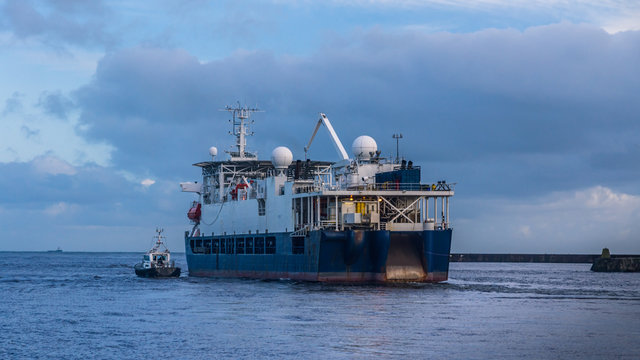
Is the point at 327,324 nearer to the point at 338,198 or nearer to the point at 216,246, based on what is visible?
the point at 338,198

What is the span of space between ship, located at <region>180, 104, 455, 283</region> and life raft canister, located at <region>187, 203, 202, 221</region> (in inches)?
402

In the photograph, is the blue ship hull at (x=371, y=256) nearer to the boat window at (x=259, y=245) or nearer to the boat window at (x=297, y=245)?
the boat window at (x=297, y=245)

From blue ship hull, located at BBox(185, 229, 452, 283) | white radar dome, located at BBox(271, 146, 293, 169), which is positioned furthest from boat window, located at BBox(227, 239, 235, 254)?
blue ship hull, located at BBox(185, 229, 452, 283)

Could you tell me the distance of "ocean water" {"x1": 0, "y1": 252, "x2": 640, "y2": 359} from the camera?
34.9 metres

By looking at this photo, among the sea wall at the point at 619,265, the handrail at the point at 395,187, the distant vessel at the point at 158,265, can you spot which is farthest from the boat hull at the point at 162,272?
the sea wall at the point at 619,265

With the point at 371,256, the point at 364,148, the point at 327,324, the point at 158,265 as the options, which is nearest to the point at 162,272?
the point at 158,265

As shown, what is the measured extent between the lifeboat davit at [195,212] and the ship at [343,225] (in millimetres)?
10211

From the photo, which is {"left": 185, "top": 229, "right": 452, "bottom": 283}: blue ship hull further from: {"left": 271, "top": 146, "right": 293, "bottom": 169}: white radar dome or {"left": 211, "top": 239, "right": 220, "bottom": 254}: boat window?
{"left": 211, "top": 239, "right": 220, "bottom": 254}: boat window

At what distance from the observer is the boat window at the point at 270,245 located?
74.2 meters

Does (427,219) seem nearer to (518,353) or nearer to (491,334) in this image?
(491,334)

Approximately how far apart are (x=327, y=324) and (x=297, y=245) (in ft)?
88.2

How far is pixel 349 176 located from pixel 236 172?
23070mm

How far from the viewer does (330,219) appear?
68.0m

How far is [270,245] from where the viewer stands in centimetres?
7531
